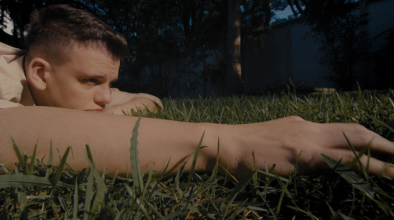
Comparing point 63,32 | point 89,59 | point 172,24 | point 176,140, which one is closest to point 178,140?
point 176,140

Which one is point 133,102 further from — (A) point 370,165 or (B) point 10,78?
(A) point 370,165

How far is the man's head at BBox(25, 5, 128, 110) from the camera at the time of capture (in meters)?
1.55

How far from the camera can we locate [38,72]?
1.54 metres

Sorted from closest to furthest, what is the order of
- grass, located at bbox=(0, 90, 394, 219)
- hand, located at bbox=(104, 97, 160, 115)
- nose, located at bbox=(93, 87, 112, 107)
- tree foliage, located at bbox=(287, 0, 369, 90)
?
grass, located at bbox=(0, 90, 394, 219), nose, located at bbox=(93, 87, 112, 107), hand, located at bbox=(104, 97, 160, 115), tree foliage, located at bbox=(287, 0, 369, 90)

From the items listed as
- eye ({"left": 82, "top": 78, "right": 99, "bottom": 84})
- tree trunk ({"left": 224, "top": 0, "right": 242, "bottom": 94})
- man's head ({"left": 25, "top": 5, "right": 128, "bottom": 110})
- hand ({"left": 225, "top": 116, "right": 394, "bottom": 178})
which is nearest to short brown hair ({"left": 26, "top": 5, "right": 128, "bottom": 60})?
man's head ({"left": 25, "top": 5, "right": 128, "bottom": 110})

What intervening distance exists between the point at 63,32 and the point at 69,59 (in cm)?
31

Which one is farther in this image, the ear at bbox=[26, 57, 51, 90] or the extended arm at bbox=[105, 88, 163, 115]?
the extended arm at bbox=[105, 88, 163, 115]

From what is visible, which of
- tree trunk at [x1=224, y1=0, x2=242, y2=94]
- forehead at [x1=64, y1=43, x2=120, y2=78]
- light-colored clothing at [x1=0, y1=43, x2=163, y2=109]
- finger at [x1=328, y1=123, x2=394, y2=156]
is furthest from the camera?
tree trunk at [x1=224, y1=0, x2=242, y2=94]

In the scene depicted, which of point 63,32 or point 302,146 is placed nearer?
point 302,146

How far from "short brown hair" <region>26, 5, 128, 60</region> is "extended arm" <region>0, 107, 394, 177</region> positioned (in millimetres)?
975

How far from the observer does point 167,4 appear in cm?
1270

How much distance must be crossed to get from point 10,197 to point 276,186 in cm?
87

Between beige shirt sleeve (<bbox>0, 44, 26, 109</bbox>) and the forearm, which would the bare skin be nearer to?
the forearm

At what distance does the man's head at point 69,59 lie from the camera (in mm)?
1548
